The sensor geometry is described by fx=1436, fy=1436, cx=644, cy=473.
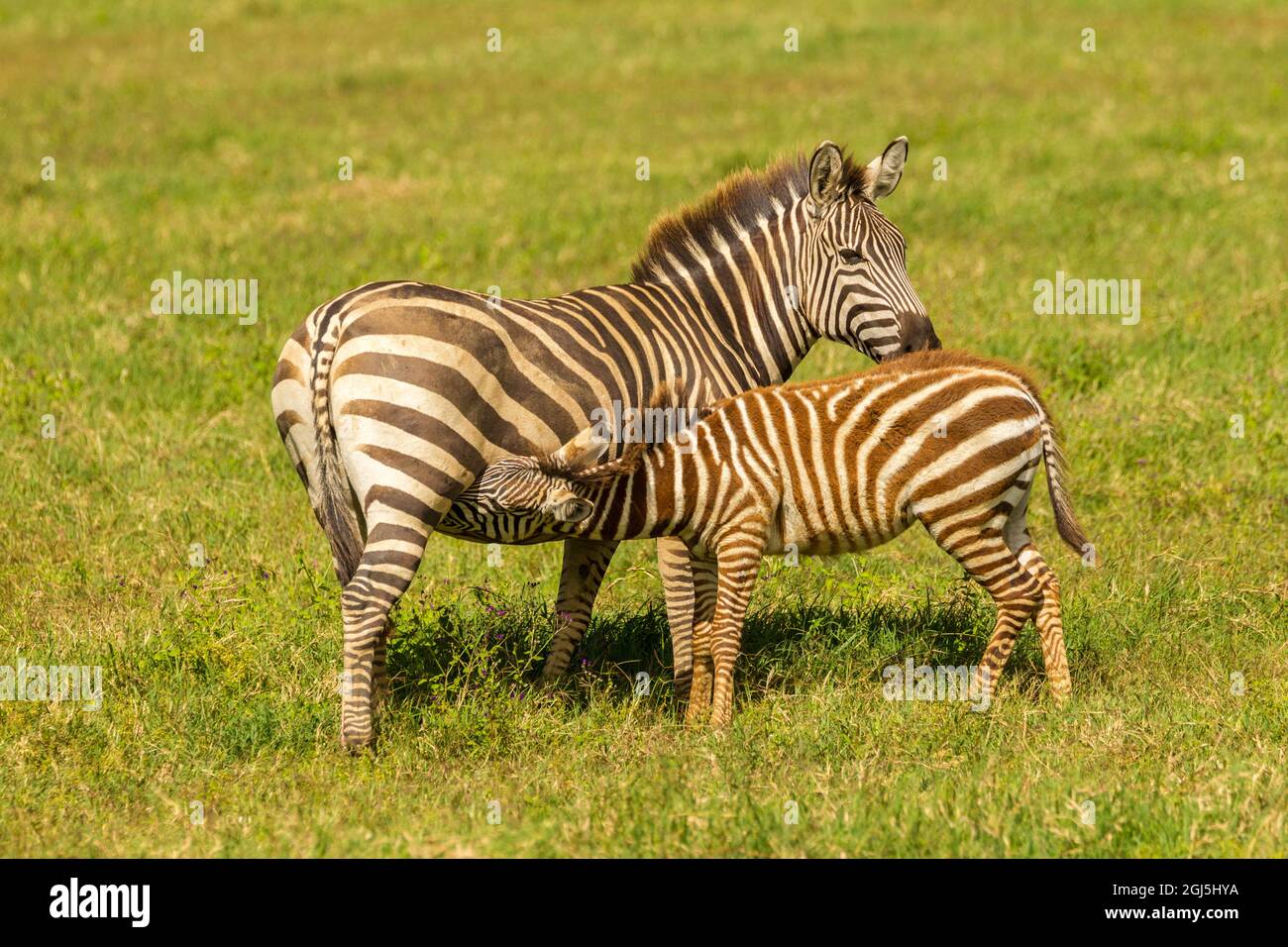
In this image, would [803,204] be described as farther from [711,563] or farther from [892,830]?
[892,830]

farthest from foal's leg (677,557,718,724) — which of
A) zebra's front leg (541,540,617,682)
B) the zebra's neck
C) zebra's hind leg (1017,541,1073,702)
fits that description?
zebra's hind leg (1017,541,1073,702)

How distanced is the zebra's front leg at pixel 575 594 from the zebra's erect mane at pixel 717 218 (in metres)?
1.53

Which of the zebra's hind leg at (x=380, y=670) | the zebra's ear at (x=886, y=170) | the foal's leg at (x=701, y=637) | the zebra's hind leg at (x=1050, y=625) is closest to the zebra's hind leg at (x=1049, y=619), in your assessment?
the zebra's hind leg at (x=1050, y=625)

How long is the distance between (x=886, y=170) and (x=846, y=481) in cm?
194

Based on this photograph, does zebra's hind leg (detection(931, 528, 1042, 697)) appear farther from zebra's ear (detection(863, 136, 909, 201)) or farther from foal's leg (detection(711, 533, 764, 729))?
zebra's ear (detection(863, 136, 909, 201))

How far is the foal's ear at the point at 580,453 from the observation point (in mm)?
6480

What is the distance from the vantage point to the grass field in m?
5.91

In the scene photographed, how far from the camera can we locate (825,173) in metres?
7.70

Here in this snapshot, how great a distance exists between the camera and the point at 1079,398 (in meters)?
11.2

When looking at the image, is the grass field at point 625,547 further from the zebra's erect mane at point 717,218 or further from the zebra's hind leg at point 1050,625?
the zebra's erect mane at point 717,218

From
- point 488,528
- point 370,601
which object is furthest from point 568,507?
point 370,601

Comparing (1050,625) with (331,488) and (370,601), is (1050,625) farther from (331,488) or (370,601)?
(331,488)

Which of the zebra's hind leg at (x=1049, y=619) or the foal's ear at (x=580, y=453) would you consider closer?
the foal's ear at (x=580, y=453)
